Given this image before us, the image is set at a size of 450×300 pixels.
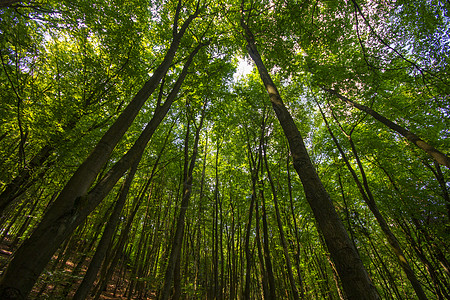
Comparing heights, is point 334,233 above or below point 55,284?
above

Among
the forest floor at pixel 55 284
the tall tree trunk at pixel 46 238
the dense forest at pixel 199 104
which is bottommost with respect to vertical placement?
the forest floor at pixel 55 284

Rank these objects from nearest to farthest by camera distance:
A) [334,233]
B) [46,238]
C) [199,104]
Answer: [46,238], [334,233], [199,104]

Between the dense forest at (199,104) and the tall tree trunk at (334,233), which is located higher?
the dense forest at (199,104)

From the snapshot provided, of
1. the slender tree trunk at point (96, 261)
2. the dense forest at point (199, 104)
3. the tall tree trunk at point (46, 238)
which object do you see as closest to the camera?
the tall tree trunk at point (46, 238)

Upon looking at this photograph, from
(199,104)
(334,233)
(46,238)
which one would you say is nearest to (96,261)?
A: (46,238)

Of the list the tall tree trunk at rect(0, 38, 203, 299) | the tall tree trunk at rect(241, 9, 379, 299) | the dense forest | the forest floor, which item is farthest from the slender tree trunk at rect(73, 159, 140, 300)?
the tall tree trunk at rect(241, 9, 379, 299)

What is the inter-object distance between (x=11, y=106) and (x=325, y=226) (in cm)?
729

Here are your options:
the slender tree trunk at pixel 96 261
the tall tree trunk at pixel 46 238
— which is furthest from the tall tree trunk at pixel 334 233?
the slender tree trunk at pixel 96 261

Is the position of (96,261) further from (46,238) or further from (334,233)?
(334,233)

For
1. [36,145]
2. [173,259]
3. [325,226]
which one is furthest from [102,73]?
[325,226]

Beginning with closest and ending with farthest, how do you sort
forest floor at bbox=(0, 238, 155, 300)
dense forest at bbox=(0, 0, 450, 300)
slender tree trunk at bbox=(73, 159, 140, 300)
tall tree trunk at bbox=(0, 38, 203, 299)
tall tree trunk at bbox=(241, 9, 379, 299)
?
tall tree trunk at bbox=(0, 38, 203, 299) < tall tree trunk at bbox=(241, 9, 379, 299) < dense forest at bbox=(0, 0, 450, 300) < slender tree trunk at bbox=(73, 159, 140, 300) < forest floor at bbox=(0, 238, 155, 300)

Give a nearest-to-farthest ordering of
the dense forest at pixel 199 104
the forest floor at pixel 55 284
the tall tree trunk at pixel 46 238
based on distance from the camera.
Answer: the tall tree trunk at pixel 46 238 → the dense forest at pixel 199 104 → the forest floor at pixel 55 284

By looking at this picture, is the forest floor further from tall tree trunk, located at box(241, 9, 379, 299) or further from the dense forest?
tall tree trunk, located at box(241, 9, 379, 299)

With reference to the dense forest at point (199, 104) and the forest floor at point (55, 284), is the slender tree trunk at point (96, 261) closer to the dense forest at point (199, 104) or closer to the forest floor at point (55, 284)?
the dense forest at point (199, 104)
